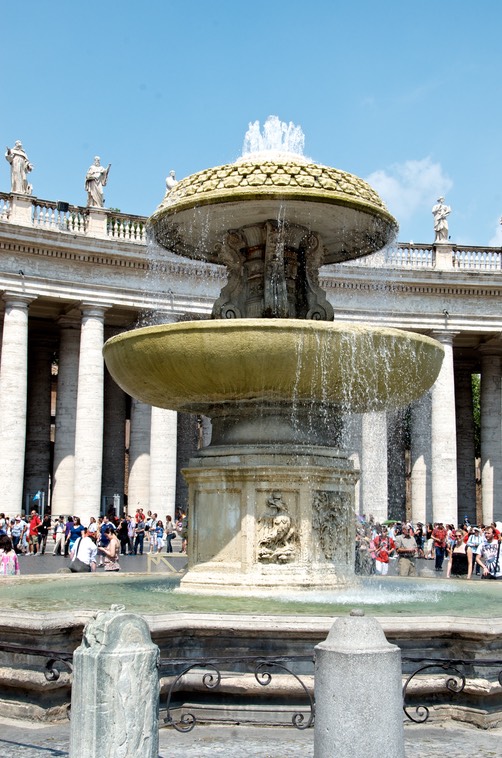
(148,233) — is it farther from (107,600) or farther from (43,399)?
(43,399)

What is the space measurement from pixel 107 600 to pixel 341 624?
16.2 feet

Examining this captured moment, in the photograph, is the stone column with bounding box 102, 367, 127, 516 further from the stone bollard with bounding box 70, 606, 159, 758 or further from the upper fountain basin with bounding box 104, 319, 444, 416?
the stone bollard with bounding box 70, 606, 159, 758

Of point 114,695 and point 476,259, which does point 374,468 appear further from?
point 114,695

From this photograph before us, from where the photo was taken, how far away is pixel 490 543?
71.7 feet

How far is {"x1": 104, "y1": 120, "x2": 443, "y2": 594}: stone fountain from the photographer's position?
10.3 meters

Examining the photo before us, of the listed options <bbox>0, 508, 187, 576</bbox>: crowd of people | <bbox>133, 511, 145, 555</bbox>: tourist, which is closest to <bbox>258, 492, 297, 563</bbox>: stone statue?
<bbox>0, 508, 187, 576</bbox>: crowd of people

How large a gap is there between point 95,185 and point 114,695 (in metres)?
33.1

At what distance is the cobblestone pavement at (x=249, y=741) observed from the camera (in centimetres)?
661

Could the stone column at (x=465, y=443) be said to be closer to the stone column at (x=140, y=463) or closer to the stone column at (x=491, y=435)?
the stone column at (x=491, y=435)

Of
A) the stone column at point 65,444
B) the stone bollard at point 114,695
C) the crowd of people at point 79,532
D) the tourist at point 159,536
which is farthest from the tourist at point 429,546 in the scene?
the stone bollard at point 114,695

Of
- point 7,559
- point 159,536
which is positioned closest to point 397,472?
point 159,536

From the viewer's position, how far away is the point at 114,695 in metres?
5.46

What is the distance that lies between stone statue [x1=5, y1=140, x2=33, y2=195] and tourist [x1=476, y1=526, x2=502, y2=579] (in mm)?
21030

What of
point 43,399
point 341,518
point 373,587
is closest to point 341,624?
point 341,518
